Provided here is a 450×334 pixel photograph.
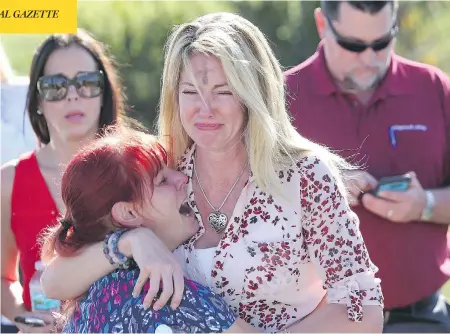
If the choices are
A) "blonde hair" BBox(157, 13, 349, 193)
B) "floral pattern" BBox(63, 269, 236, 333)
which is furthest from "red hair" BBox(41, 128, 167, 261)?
"blonde hair" BBox(157, 13, 349, 193)

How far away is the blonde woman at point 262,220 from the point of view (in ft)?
8.36

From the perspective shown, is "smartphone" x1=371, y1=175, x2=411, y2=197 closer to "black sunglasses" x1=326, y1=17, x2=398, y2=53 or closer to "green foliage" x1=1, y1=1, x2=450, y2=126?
"black sunglasses" x1=326, y1=17, x2=398, y2=53

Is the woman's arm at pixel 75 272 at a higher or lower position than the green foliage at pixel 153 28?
lower

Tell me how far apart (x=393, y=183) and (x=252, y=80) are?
126 centimetres

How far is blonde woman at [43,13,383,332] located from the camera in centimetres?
255

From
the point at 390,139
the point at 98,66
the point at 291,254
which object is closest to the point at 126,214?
the point at 291,254

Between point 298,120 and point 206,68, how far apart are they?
4.31ft

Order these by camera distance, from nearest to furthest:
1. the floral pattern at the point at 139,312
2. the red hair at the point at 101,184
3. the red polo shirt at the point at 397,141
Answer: the floral pattern at the point at 139,312, the red hair at the point at 101,184, the red polo shirt at the point at 397,141

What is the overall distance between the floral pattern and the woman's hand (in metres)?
0.02

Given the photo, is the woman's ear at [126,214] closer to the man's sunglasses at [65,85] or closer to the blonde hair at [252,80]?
the blonde hair at [252,80]

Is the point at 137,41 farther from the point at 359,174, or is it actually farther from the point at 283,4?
the point at 359,174

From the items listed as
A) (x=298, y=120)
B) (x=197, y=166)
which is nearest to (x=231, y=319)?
(x=197, y=166)

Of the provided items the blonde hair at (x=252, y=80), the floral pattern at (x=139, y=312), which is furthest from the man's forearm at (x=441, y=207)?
the floral pattern at (x=139, y=312)

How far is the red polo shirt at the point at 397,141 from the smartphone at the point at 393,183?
9 centimetres
